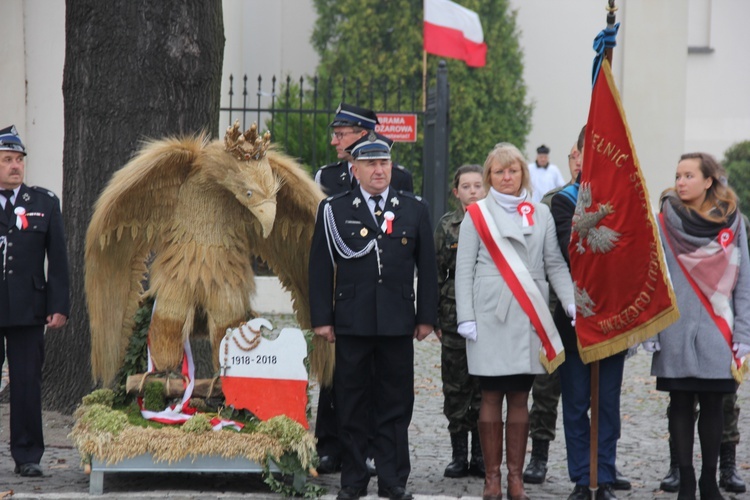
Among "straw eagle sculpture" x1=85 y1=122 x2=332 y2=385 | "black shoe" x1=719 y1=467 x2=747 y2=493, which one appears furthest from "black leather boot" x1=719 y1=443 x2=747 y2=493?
"straw eagle sculpture" x1=85 y1=122 x2=332 y2=385

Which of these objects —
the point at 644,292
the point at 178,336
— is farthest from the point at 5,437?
the point at 644,292

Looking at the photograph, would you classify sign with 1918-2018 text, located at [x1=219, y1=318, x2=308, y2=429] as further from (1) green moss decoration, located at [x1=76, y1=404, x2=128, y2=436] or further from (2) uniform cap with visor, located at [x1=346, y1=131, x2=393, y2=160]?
(2) uniform cap with visor, located at [x1=346, y1=131, x2=393, y2=160]

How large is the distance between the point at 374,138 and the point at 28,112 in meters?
6.93

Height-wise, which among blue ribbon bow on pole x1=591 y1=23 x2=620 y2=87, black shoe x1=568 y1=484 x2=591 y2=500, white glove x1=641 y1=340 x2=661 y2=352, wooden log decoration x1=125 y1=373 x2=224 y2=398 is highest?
blue ribbon bow on pole x1=591 y1=23 x2=620 y2=87

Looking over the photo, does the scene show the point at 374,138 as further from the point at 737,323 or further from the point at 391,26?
the point at 391,26

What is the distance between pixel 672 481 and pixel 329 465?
1932 millimetres

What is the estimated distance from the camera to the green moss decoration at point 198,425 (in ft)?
18.6

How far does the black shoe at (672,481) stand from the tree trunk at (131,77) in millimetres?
3690

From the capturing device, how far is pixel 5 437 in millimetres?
7152

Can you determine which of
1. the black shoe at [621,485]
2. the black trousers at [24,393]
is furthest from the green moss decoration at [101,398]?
the black shoe at [621,485]

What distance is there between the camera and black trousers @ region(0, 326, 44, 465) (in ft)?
20.2

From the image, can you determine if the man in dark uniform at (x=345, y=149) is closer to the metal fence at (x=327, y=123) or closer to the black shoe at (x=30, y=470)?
the black shoe at (x=30, y=470)

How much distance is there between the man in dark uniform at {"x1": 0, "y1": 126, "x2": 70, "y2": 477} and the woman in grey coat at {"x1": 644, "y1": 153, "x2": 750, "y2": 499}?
3337 millimetres

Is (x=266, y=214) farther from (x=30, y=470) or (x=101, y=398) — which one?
(x=30, y=470)
